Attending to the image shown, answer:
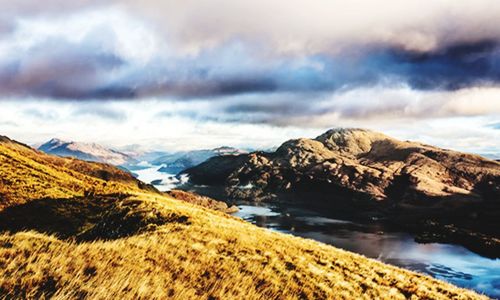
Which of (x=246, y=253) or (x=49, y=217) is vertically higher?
(x=246, y=253)

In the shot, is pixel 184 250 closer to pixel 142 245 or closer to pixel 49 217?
pixel 142 245

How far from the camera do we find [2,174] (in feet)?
248

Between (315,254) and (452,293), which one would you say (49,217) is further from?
(452,293)

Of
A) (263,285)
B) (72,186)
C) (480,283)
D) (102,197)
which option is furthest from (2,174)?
(480,283)

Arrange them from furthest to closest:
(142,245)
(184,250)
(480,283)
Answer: (480,283) < (184,250) < (142,245)

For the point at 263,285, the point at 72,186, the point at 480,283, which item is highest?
the point at 263,285

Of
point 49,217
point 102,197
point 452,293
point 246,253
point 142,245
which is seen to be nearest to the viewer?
point 142,245

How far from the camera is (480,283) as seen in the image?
555 ft

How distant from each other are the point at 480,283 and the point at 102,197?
175m

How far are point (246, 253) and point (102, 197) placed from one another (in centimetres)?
3949

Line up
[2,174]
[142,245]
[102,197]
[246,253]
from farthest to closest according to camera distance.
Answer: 1. [2,174]
2. [102,197]
3. [246,253]
4. [142,245]

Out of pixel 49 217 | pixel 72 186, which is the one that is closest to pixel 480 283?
pixel 72 186

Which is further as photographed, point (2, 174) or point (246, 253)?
point (2, 174)

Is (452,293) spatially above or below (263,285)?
below
